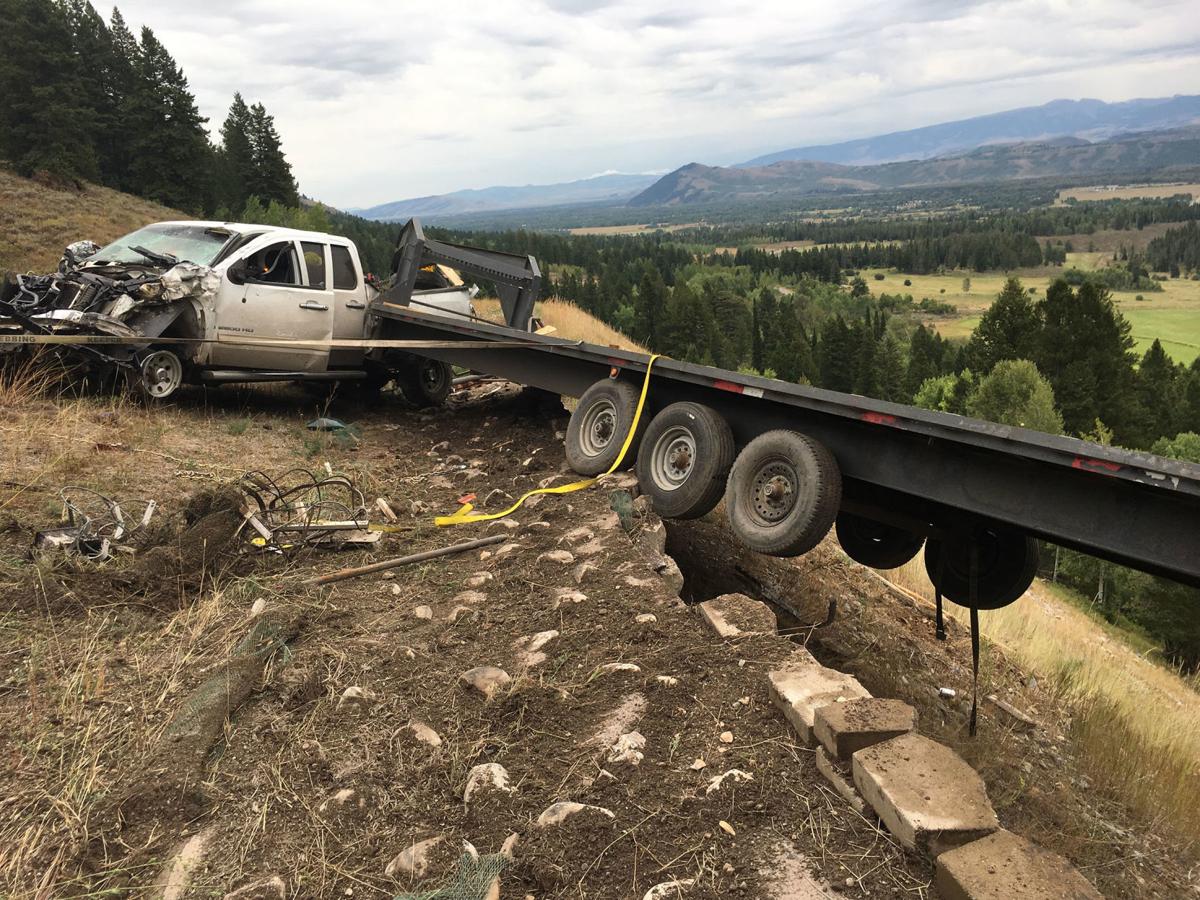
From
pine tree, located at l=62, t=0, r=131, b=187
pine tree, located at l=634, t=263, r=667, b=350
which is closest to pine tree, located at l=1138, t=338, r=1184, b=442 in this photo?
pine tree, located at l=634, t=263, r=667, b=350

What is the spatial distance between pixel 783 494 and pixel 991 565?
66.9 inches

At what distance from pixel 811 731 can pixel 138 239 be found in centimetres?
936

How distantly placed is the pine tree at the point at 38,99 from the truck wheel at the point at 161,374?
3700cm

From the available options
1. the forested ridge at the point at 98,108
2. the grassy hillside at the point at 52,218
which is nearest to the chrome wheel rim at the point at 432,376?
the grassy hillside at the point at 52,218

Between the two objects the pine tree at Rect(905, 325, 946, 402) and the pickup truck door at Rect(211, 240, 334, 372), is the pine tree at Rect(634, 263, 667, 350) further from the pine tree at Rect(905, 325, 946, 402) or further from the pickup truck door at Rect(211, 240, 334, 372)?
the pickup truck door at Rect(211, 240, 334, 372)

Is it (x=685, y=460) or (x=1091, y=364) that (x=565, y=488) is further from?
(x=1091, y=364)

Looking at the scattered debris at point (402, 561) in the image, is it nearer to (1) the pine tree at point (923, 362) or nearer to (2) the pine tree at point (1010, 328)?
(2) the pine tree at point (1010, 328)

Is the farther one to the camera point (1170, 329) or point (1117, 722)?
point (1170, 329)

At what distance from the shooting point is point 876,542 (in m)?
6.29

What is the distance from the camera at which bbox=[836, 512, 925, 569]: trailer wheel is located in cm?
612

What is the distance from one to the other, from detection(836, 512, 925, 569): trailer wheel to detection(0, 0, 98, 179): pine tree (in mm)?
42702

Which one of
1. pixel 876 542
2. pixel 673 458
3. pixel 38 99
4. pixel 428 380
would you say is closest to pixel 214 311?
pixel 428 380

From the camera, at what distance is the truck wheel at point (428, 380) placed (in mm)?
10406

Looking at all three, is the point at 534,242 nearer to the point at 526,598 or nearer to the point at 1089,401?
the point at 1089,401
